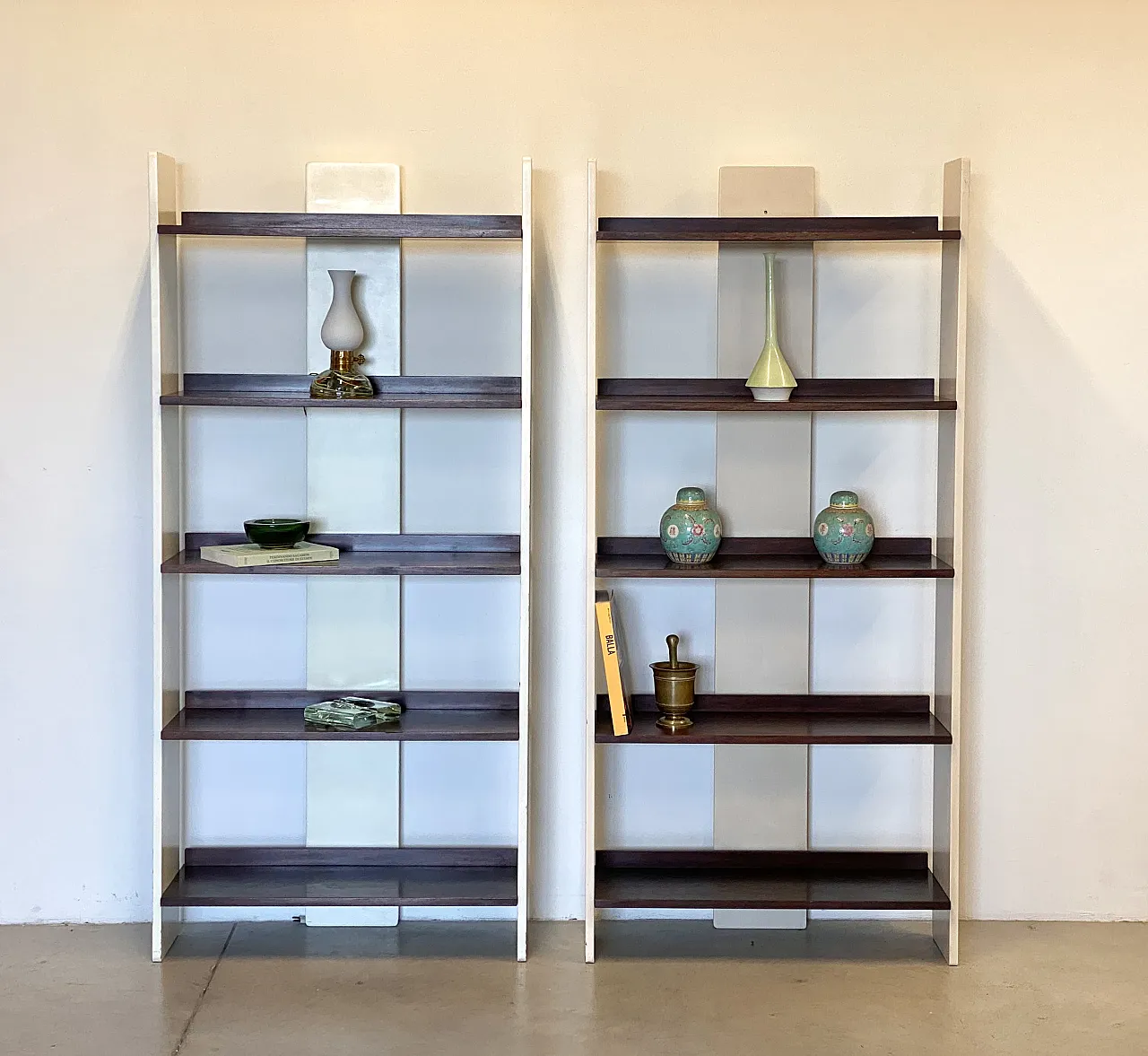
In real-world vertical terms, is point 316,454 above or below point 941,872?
above

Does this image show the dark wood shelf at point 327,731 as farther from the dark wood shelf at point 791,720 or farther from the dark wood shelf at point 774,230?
the dark wood shelf at point 774,230

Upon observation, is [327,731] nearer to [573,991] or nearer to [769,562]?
[573,991]

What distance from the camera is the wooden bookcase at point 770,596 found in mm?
3732

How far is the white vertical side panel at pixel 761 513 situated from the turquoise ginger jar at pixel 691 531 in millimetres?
244

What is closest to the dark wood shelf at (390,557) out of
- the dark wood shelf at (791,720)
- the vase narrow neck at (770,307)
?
the dark wood shelf at (791,720)

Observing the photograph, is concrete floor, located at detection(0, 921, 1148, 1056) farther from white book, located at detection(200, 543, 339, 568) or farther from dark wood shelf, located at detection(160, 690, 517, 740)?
white book, located at detection(200, 543, 339, 568)

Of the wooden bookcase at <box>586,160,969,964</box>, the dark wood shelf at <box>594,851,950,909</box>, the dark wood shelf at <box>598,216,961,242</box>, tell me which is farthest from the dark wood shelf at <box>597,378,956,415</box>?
the dark wood shelf at <box>594,851,950,909</box>

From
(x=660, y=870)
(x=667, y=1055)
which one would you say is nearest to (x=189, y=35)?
(x=660, y=870)

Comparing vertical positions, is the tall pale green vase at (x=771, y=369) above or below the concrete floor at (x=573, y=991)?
above

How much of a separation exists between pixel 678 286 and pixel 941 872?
1793mm

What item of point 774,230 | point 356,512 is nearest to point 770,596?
point 774,230

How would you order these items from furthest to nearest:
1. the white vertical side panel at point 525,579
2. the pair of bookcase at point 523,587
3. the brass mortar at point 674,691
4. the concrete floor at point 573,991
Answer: the brass mortar at point 674,691
the pair of bookcase at point 523,587
the white vertical side panel at point 525,579
the concrete floor at point 573,991

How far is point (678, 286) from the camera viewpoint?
397cm

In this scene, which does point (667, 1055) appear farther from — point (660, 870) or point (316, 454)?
point (316, 454)
